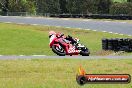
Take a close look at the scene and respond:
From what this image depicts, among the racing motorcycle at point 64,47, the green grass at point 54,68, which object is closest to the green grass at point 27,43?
the racing motorcycle at point 64,47

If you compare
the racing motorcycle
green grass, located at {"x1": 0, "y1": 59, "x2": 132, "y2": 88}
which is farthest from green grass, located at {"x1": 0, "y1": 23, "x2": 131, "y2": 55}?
green grass, located at {"x1": 0, "y1": 59, "x2": 132, "y2": 88}

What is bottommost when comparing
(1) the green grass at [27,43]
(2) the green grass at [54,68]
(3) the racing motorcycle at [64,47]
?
(1) the green grass at [27,43]

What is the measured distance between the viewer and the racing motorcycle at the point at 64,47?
1772cm

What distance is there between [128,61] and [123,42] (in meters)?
5.51

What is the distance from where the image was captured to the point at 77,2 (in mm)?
68938

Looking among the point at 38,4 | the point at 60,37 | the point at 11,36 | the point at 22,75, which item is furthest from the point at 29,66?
the point at 38,4

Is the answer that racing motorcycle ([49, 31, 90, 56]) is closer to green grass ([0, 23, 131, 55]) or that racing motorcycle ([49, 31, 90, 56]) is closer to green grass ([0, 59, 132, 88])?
green grass ([0, 59, 132, 88])

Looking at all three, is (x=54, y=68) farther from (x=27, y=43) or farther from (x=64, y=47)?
(x=27, y=43)

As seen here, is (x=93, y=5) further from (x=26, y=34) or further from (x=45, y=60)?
(x=45, y=60)

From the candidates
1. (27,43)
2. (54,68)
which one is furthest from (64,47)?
(27,43)

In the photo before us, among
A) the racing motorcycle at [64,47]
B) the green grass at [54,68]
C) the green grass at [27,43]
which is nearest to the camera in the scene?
the green grass at [54,68]

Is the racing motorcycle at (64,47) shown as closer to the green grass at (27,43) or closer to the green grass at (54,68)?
the green grass at (54,68)

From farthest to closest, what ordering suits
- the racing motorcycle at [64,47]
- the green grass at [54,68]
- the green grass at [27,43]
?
1. the green grass at [27,43]
2. the racing motorcycle at [64,47]
3. the green grass at [54,68]

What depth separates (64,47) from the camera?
1786cm
